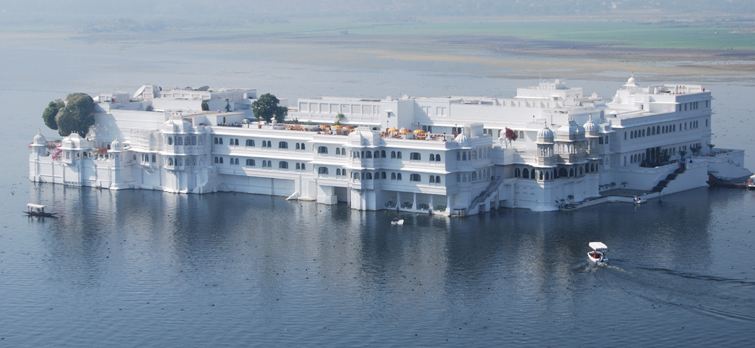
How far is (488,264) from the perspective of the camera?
72750 millimetres

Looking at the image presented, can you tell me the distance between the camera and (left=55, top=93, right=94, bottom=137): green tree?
4363 inches

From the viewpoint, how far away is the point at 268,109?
10856 cm

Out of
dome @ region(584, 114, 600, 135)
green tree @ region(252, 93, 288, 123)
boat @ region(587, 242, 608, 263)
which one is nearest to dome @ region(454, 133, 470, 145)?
dome @ region(584, 114, 600, 135)

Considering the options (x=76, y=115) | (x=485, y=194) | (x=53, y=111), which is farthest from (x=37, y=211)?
(x=485, y=194)

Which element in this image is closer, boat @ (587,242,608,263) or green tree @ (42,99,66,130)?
boat @ (587,242,608,263)

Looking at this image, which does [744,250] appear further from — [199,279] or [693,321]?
[199,279]

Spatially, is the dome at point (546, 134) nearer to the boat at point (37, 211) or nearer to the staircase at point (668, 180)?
the staircase at point (668, 180)

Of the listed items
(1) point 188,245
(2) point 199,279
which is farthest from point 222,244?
(2) point 199,279

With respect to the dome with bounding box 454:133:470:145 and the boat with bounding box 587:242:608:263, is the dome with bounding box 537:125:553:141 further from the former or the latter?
the boat with bounding box 587:242:608:263

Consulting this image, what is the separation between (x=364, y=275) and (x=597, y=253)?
14.8m

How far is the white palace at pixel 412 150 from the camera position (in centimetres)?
8856

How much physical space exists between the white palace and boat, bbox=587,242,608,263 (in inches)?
615

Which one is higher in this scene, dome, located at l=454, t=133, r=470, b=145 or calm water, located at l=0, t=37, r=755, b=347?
dome, located at l=454, t=133, r=470, b=145

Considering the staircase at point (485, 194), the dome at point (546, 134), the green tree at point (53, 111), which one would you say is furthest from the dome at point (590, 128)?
the green tree at point (53, 111)
